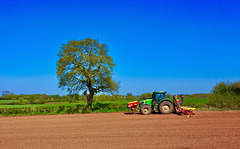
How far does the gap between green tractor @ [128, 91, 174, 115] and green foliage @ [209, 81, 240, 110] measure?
880cm

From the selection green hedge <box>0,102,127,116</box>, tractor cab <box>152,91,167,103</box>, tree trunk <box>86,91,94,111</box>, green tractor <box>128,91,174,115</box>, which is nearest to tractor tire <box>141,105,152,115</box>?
green tractor <box>128,91,174,115</box>

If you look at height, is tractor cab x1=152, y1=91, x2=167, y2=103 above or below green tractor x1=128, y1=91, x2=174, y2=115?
above

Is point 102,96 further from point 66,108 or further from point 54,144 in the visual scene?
point 54,144

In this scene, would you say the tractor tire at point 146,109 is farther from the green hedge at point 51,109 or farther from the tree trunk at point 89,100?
the tree trunk at point 89,100

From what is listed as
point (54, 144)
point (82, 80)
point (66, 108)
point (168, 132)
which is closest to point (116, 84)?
point (82, 80)

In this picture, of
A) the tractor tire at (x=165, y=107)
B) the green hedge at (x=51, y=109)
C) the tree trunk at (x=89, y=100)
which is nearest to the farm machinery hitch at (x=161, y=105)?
the tractor tire at (x=165, y=107)

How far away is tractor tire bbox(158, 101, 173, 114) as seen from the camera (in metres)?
16.4

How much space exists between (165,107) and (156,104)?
30.9 inches

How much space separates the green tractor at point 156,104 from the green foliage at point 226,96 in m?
8.80

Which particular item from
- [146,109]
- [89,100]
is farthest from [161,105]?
[89,100]

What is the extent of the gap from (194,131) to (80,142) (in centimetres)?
582

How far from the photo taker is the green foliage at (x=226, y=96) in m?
21.3

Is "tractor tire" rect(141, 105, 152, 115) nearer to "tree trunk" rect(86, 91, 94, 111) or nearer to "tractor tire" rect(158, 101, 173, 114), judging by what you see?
"tractor tire" rect(158, 101, 173, 114)

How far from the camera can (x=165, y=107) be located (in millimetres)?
16594
